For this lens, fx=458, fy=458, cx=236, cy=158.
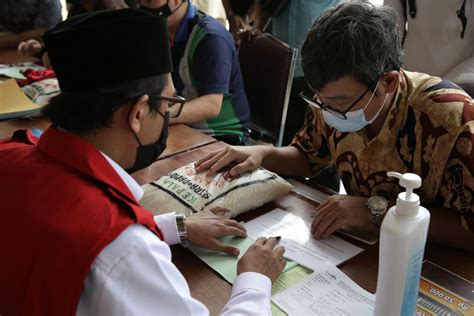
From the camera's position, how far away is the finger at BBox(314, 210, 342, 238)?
1.12 metres

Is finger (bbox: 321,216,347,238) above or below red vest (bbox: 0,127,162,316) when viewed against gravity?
below

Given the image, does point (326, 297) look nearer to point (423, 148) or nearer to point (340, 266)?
point (340, 266)

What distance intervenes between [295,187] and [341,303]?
0.52 metres

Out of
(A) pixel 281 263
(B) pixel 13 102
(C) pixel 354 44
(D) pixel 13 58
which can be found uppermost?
(C) pixel 354 44

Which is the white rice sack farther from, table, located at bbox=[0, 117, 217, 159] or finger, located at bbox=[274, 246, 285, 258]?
table, located at bbox=[0, 117, 217, 159]

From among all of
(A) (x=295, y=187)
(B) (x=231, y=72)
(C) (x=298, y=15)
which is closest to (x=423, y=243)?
(A) (x=295, y=187)

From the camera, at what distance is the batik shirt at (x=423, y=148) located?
3.48 ft

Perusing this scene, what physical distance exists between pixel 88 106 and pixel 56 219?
0.72 feet

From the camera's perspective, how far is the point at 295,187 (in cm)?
139

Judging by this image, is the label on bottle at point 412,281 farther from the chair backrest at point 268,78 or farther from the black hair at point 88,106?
the chair backrest at point 268,78

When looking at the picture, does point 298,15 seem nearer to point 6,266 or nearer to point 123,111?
point 123,111

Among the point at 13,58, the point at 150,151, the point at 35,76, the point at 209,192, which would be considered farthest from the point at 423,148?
the point at 13,58

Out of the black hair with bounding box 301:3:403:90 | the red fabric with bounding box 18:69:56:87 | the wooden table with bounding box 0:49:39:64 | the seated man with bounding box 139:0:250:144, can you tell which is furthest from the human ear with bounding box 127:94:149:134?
the wooden table with bounding box 0:49:39:64

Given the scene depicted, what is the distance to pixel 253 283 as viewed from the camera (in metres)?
0.90
